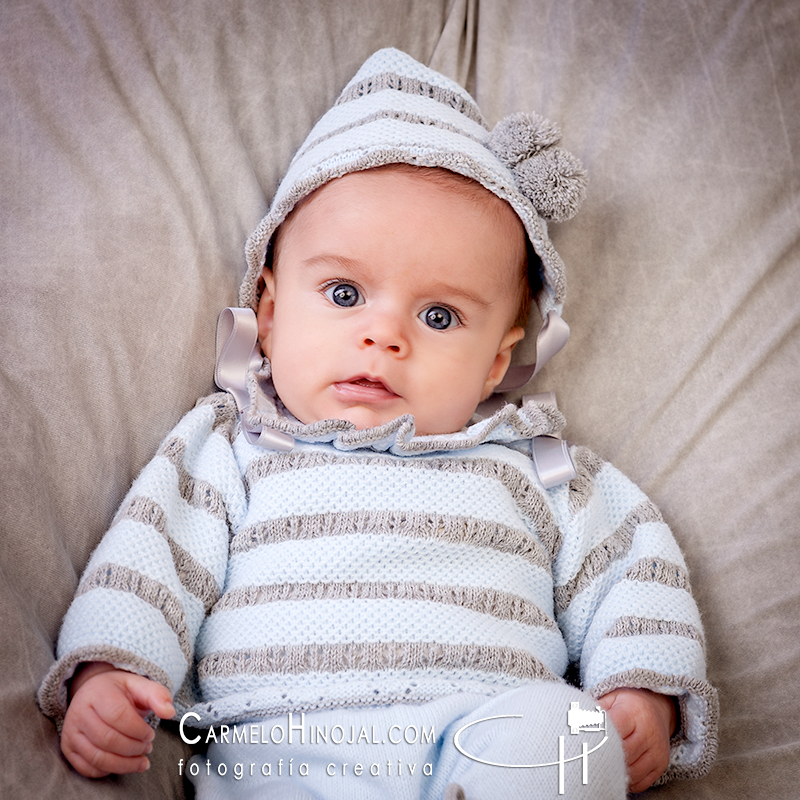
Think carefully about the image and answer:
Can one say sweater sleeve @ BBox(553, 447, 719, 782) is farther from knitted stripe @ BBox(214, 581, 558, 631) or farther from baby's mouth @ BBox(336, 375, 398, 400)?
baby's mouth @ BBox(336, 375, 398, 400)

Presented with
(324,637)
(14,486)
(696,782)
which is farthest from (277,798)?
(696,782)

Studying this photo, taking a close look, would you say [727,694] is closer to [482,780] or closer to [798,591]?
[798,591]

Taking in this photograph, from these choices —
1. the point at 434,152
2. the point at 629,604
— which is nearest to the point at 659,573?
the point at 629,604

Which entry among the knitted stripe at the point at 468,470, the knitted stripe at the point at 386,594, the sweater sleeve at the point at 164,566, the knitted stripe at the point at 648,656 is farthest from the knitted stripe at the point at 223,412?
the knitted stripe at the point at 648,656

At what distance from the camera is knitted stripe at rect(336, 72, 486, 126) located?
1.58 m

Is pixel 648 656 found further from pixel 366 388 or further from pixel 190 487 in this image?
pixel 190 487

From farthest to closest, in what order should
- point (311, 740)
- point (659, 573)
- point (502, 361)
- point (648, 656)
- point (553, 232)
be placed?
point (553, 232) < point (502, 361) < point (659, 573) < point (648, 656) < point (311, 740)

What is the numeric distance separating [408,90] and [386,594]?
37.4 inches

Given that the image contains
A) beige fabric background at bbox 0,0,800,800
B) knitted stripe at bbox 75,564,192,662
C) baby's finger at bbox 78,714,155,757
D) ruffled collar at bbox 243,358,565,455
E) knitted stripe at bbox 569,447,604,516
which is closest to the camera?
baby's finger at bbox 78,714,155,757

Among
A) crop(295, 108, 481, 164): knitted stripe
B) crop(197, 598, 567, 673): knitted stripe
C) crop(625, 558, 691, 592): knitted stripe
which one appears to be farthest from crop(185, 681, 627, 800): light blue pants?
crop(295, 108, 481, 164): knitted stripe

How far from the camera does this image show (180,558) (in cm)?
127

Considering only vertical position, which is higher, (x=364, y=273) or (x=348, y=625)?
(x=364, y=273)

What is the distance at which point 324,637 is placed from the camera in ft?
3.97

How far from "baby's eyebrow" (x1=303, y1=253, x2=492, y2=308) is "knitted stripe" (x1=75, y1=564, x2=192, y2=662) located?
23.4 inches
